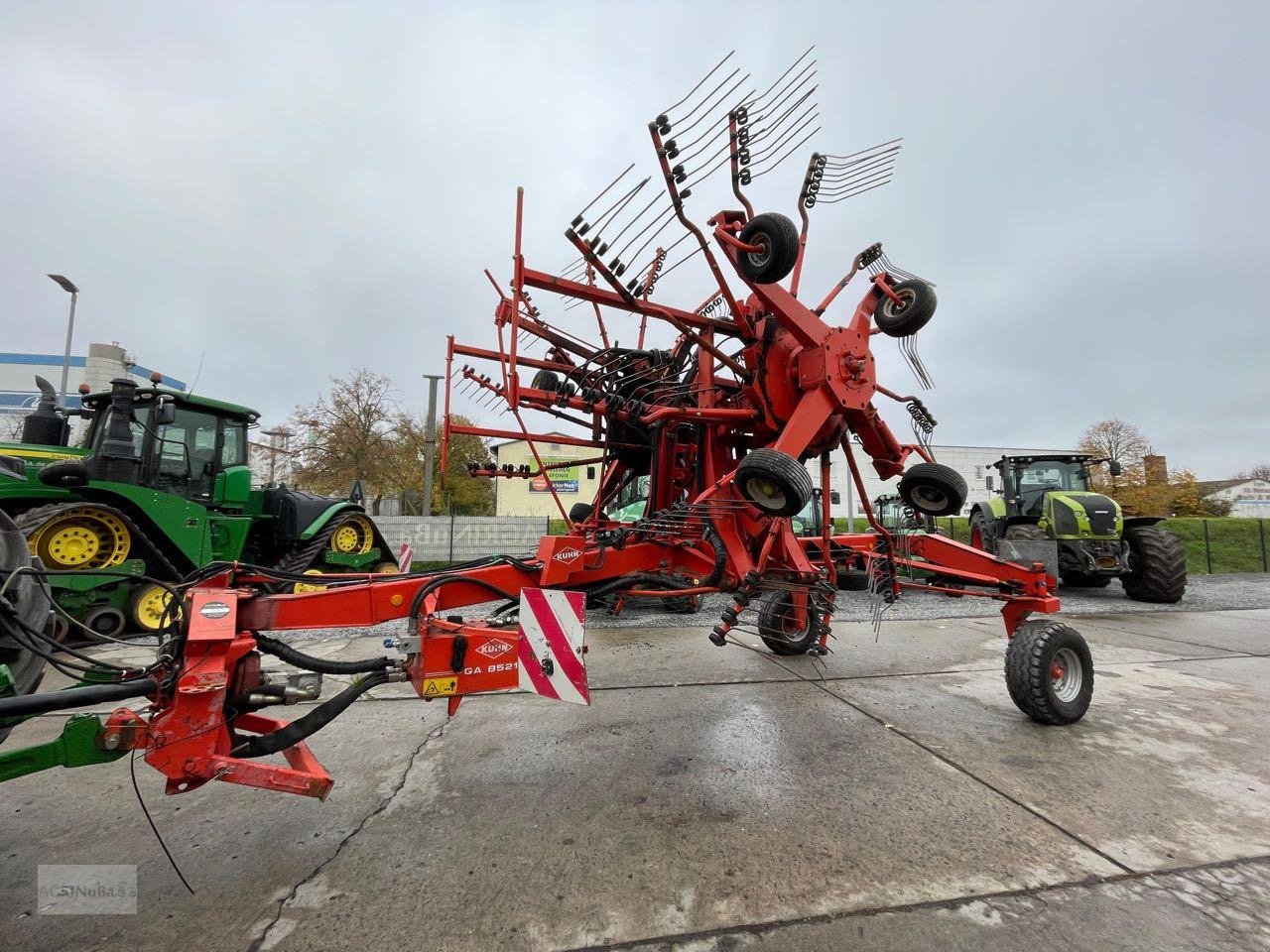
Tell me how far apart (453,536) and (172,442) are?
7231mm

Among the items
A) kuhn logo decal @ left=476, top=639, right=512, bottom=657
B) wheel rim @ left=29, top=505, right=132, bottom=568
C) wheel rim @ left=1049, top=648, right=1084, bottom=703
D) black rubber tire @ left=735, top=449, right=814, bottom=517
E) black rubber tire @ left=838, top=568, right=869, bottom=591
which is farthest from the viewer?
wheel rim @ left=29, top=505, right=132, bottom=568

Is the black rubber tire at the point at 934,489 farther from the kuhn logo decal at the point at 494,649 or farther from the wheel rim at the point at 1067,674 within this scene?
the kuhn logo decal at the point at 494,649

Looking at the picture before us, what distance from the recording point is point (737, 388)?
4.52m

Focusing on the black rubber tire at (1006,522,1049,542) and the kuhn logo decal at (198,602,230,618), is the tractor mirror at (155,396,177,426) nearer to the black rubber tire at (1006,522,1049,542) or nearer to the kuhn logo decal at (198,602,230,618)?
the kuhn logo decal at (198,602,230,618)

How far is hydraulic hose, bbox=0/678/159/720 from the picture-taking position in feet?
5.98

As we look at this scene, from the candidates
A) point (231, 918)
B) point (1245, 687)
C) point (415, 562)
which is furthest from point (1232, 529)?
point (231, 918)

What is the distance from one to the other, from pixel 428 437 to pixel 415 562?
4459mm

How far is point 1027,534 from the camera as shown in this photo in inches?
417

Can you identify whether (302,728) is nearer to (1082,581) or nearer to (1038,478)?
(1038,478)

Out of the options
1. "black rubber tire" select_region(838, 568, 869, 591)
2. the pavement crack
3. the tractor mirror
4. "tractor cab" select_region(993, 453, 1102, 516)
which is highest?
the tractor mirror

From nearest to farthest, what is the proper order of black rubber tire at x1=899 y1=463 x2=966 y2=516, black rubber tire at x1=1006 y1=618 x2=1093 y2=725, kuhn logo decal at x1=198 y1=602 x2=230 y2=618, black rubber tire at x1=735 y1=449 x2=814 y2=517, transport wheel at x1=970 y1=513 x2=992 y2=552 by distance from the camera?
1. kuhn logo decal at x1=198 y1=602 x2=230 y2=618
2. black rubber tire at x1=735 y1=449 x2=814 y2=517
3. black rubber tire at x1=1006 y1=618 x2=1093 y2=725
4. black rubber tire at x1=899 y1=463 x2=966 y2=516
5. transport wheel at x1=970 y1=513 x2=992 y2=552

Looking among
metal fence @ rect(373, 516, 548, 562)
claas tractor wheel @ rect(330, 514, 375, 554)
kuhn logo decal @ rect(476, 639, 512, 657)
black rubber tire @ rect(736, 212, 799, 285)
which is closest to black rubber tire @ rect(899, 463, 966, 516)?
black rubber tire @ rect(736, 212, 799, 285)

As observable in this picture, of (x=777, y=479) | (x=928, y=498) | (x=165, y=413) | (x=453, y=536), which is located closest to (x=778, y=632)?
(x=928, y=498)

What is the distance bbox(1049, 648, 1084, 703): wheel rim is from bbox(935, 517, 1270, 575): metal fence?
1383 centimetres
